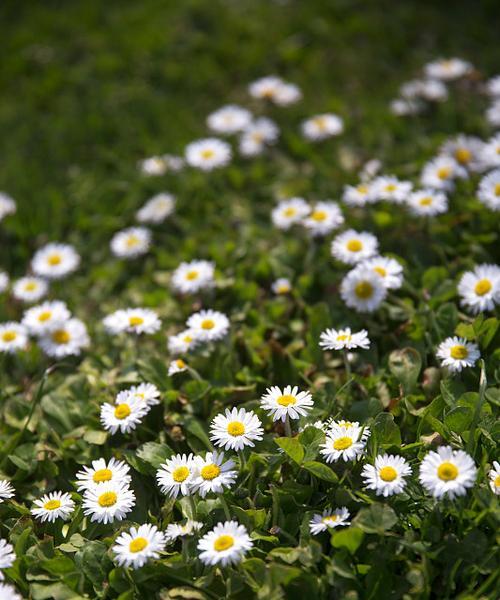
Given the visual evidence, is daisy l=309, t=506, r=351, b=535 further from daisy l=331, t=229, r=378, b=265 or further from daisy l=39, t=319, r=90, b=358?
daisy l=39, t=319, r=90, b=358

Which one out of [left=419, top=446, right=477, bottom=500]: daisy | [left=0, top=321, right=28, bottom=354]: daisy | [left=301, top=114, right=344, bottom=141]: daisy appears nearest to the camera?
[left=419, top=446, right=477, bottom=500]: daisy

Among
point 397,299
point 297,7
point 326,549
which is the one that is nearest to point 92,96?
point 297,7

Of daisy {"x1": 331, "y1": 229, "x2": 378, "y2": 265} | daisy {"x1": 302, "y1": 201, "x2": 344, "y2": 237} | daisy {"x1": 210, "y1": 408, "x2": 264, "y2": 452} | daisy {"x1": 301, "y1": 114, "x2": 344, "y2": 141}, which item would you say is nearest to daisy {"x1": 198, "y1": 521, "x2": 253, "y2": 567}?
daisy {"x1": 210, "y1": 408, "x2": 264, "y2": 452}

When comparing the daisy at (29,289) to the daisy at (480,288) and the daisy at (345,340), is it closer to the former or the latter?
the daisy at (345,340)

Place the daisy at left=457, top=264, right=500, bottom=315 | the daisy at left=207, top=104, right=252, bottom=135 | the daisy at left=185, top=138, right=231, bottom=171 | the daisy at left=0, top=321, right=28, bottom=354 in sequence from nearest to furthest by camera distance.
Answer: the daisy at left=457, top=264, right=500, bottom=315 < the daisy at left=0, top=321, right=28, bottom=354 < the daisy at left=185, top=138, right=231, bottom=171 < the daisy at left=207, top=104, right=252, bottom=135

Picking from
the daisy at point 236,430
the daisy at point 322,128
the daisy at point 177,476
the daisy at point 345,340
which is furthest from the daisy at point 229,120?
the daisy at point 177,476

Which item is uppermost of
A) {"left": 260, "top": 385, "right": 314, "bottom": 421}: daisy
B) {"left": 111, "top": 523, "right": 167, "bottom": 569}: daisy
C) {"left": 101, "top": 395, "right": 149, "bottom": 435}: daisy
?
{"left": 260, "top": 385, "right": 314, "bottom": 421}: daisy

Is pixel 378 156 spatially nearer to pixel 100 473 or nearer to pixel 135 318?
pixel 135 318
